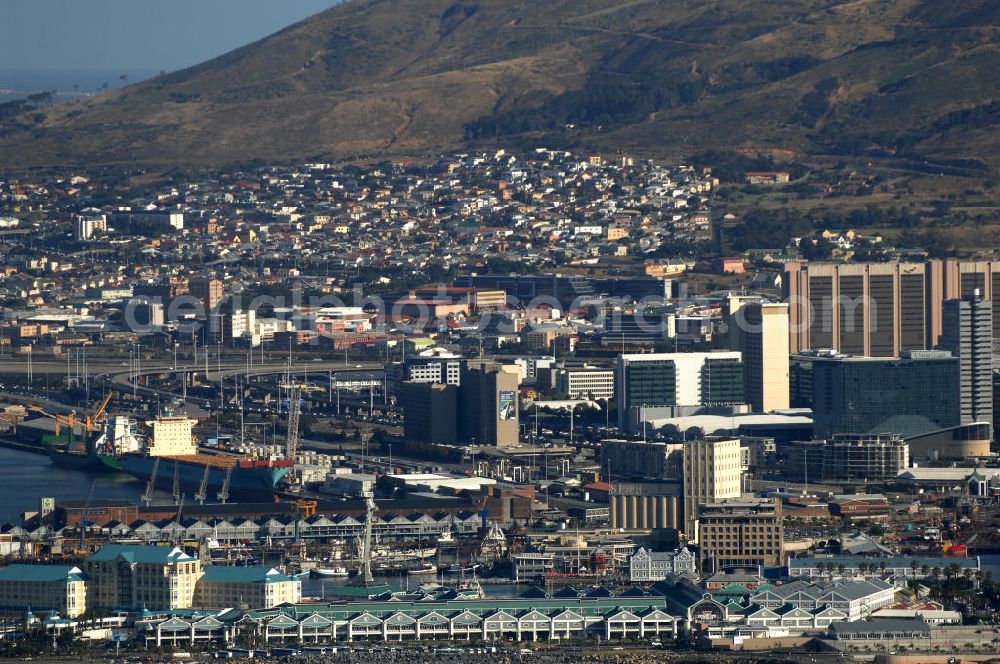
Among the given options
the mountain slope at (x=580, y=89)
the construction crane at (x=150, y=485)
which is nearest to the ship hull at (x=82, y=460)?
the construction crane at (x=150, y=485)

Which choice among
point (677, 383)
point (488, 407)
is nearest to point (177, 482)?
point (488, 407)

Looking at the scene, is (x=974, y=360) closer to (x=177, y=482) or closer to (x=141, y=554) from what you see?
(x=177, y=482)

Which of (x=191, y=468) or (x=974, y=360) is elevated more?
(x=974, y=360)

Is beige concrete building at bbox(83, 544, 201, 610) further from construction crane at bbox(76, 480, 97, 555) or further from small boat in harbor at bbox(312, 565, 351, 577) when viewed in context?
construction crane at bbox(76, 480, 97, 555)

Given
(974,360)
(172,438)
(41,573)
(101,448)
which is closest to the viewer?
(41,573)

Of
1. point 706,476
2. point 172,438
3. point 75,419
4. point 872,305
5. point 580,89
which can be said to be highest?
point 580,89

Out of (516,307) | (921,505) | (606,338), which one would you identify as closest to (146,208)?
(516,307)

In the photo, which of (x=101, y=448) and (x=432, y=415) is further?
(x=101, y=448)
